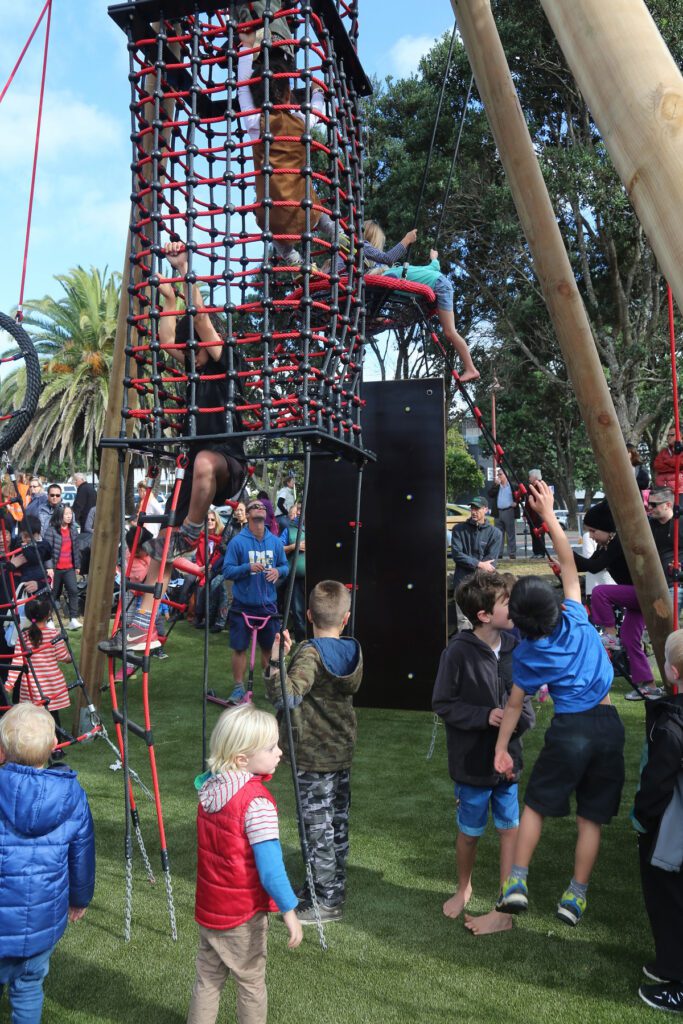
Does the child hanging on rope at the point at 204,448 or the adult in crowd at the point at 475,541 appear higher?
the child hanging on rope at the point at 204,448

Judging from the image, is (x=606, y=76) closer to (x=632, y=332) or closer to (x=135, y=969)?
(x=135, y=969)

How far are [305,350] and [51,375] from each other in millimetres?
25858

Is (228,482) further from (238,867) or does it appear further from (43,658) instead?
(43,658)

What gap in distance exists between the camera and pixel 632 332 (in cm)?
1834

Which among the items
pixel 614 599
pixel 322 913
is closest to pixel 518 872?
pixel 322 913

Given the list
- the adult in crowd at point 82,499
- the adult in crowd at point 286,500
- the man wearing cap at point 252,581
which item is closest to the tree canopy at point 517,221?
the adult in crowd at point 286,500

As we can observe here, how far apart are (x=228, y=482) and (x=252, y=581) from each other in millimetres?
4254

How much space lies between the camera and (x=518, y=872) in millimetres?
3365

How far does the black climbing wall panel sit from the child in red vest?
4634 millimetres

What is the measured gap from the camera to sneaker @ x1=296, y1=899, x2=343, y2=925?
A: 3.58 metres

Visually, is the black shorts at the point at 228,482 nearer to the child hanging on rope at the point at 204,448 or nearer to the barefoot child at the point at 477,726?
the child hanging on rope at the point at 204,448

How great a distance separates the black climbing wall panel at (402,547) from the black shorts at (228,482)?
4014 millimetres

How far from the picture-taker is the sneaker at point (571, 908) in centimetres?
336

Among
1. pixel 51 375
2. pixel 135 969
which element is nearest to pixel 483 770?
pixel 135 969
